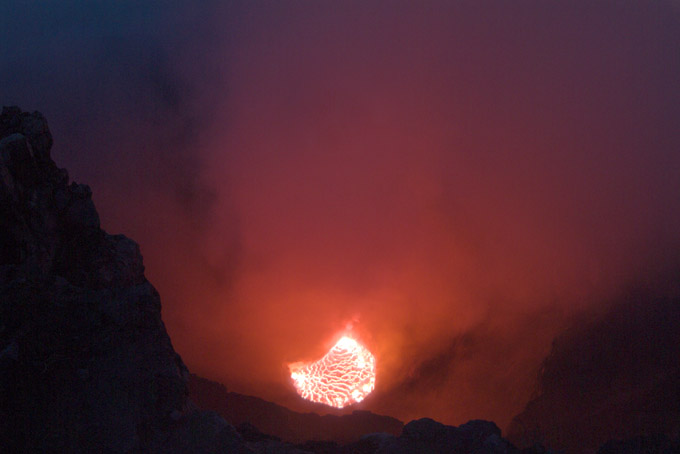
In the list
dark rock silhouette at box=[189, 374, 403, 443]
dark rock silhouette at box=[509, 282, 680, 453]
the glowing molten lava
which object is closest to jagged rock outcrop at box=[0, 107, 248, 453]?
dark rock silhouette at box=[189, 374, 403, 443]

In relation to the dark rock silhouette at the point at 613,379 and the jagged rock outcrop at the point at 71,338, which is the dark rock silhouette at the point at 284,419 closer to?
the jagged rock outcrop at the point at 71,338

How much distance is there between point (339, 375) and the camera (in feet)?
39.5

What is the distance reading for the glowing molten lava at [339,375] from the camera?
1148 centimetres

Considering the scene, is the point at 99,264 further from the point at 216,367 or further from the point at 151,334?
the point at 216,367

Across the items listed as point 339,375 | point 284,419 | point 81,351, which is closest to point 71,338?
point 81,351

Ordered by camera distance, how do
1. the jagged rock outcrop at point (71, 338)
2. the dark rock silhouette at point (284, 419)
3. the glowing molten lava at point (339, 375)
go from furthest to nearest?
the glowing molten lava at point (339, 375), the dark rock silhouette at point (284, 419), the jagged rock outcrop at point (71, 338)

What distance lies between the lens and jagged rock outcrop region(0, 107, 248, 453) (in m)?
4.00

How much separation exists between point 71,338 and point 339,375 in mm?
8513

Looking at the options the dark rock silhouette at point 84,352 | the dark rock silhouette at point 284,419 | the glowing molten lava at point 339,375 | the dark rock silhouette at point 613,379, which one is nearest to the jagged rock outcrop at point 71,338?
the dark rock silhouette at point 84,352

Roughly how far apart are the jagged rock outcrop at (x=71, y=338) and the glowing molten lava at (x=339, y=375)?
695 centimetres

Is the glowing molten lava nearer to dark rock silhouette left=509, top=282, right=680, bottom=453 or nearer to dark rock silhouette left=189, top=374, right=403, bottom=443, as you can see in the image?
dark rock silhouette left=189, top=374, right=403, bottom=443

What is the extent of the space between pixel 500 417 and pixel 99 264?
34.4 ft

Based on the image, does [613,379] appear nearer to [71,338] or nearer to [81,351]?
[81,351]

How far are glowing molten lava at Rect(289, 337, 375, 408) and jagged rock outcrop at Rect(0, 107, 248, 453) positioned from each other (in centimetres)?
695
